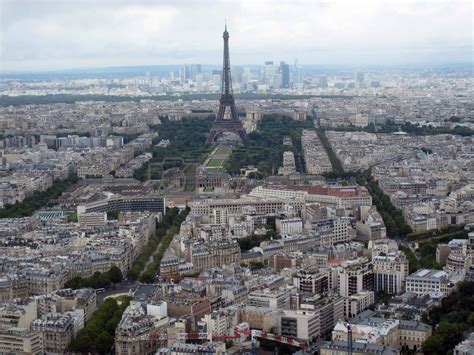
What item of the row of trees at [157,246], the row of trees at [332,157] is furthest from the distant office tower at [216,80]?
the row of trees at [157,246]

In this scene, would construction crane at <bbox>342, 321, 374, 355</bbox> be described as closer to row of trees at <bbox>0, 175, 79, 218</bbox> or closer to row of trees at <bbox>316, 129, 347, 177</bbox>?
row of trees at <bbox>0, 175, 79, 218</bbox>

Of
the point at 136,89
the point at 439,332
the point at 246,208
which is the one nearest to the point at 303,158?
the point at 246,208

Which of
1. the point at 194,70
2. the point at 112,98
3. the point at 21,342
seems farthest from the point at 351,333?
the point at 194,70

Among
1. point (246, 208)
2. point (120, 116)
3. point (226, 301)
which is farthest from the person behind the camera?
point (120, 116)

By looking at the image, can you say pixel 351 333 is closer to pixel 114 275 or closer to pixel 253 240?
pixel 114 275

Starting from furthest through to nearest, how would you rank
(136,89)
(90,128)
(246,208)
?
(136,89)
(90,128)
(246,208)

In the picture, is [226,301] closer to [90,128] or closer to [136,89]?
[90,128]

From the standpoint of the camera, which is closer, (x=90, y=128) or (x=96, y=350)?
(x=96, y=350)
